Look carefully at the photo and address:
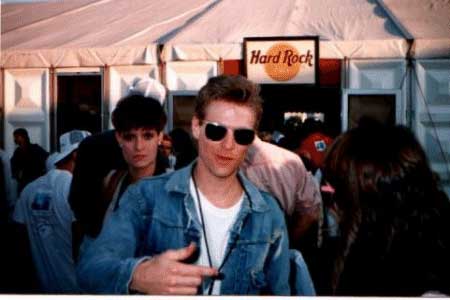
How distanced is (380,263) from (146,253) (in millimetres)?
615

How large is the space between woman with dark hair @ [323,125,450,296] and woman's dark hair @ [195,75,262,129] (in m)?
0.38

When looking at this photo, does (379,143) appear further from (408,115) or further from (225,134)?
(408,115)

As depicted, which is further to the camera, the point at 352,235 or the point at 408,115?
the point at 408,115

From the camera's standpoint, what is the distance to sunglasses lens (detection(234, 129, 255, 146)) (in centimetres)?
177

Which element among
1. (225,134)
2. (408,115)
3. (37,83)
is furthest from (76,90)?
(408,115)

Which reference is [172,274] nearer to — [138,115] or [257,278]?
[257,278]

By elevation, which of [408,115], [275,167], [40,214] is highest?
[408,115]

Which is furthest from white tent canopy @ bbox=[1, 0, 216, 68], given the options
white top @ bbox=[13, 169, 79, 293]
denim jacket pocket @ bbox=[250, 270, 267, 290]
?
denim jacket pocket @ bbox=[250, 270, 267, 290]

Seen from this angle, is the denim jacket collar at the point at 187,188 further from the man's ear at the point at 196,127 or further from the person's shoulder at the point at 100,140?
the person's shoulder at the point at 100,140

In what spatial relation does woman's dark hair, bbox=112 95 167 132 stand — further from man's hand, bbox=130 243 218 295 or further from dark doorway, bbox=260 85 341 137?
man's hand, bbox=130 243 218 295

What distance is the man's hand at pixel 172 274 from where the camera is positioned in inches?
52.0

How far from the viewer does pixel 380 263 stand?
4.30 feet

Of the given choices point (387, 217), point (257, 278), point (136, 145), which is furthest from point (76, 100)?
point (387, 217)

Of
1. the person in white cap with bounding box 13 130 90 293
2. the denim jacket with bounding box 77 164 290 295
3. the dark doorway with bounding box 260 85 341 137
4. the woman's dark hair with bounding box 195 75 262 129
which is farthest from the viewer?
the person in white cap with bounding box 13 130 90 293
